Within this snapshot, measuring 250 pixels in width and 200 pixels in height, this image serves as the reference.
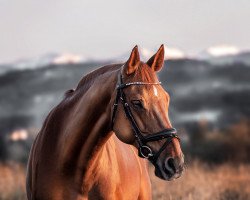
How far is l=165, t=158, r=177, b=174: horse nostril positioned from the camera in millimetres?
5312

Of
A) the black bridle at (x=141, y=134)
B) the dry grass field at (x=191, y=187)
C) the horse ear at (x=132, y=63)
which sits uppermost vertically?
the horse ear at (x=132, y=63)

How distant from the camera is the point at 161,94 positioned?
5578 millimetres

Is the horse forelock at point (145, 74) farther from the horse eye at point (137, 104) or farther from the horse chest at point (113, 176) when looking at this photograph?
the horse chest at point (113, 176)

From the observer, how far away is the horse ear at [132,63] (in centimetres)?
568

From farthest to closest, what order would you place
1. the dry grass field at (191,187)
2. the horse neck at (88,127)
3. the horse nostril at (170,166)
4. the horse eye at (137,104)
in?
the dry grass field at (191,187) → the horse neck at (88,127) → the horse eye at (137,104) → the horse nostril at (170,166)

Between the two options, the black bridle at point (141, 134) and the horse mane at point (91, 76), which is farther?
the horse mane at point (91, 76)

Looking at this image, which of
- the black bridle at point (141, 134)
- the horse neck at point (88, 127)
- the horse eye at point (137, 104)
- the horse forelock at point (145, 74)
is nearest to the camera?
the black bridle at point (141, 134)

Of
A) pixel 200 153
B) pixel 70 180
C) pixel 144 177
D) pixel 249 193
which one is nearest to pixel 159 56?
pixel 70 180

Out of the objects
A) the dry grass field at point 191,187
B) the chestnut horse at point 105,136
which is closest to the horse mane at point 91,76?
the chestnut horse at point 105,136

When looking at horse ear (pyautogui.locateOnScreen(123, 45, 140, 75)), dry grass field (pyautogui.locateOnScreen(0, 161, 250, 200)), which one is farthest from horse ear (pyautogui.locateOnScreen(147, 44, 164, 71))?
dry grass field (pyautogui.locateOnScreen(0, 161, 250, 200))

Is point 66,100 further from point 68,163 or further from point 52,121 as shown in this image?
point 68,163

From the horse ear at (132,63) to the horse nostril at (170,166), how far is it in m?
0.89

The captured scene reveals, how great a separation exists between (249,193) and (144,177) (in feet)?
20.1

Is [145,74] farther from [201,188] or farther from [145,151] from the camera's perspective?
[201,188]
